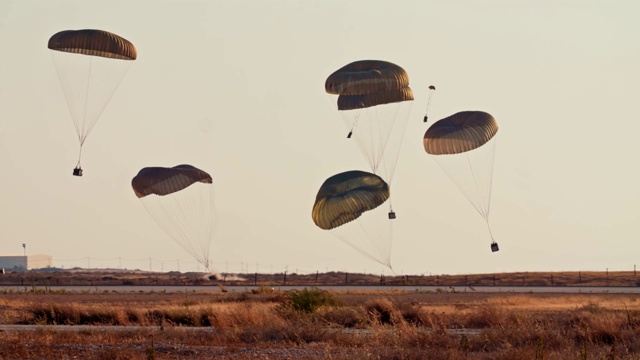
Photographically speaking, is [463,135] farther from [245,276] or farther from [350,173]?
[245,276]

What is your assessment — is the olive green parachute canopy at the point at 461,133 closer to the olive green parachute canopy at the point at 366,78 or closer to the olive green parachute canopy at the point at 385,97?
the olive green parachute canopy at the point at 385,97

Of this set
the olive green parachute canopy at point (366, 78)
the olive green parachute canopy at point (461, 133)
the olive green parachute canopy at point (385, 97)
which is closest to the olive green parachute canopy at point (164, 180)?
the olive green parachute canopy at point (366, 78)

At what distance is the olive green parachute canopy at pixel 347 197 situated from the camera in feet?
180

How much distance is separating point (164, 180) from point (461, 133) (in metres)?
16.2

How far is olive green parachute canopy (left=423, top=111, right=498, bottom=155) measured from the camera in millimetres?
56000

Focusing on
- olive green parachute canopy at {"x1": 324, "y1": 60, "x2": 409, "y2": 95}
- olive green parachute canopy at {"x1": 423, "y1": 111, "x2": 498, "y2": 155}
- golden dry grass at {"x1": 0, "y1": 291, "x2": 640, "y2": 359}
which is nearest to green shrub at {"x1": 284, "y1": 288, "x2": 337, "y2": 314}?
→ golden dry grass at {"x1": 0, "y1": 291, "x2": 640, "y2": 359}

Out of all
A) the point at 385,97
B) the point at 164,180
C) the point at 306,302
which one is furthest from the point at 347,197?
the point at 306,302

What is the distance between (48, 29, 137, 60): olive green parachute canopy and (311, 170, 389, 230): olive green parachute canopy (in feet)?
39.9

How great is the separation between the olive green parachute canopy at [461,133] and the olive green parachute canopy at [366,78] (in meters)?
3.02

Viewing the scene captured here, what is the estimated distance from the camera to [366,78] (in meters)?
55.3

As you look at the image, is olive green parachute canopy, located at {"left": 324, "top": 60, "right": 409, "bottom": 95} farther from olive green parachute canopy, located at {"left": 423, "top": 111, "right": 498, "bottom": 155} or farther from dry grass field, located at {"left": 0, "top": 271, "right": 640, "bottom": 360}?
dry grass field, located at {"left": 0, "top": 271, "right": 640, "bottom": 360}

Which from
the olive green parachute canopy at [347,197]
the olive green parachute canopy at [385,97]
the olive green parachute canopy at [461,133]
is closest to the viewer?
the olive green parachute canopy at [347,197]

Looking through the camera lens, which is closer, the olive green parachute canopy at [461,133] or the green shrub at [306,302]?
the green shrub at [306,302]

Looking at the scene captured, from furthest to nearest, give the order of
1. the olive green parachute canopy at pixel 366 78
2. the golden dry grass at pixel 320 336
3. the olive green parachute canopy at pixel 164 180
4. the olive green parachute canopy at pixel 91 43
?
the olive green parachute canopy at pixel 164 180
the olive green parachute canopy at pixel 366 78
the olive green parachute canopy at pixel 91 43
the golden dry grass at pixel 320 336
